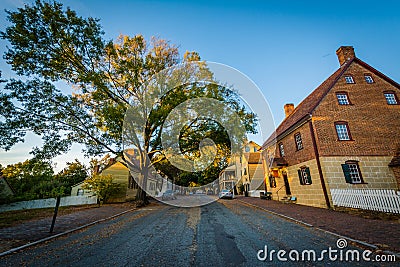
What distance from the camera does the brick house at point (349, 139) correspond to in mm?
12133

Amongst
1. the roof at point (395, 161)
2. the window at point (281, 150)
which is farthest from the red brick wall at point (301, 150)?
the roof at point (395, 161)

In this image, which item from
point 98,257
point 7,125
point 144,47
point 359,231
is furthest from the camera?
point 144,47

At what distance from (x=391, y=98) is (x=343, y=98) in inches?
159

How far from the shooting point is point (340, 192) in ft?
36.6

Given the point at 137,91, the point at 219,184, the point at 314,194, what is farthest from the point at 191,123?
the point at 219,184

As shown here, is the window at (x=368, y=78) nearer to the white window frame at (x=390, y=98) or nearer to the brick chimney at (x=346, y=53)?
the white window frame at (x=390, y=98)

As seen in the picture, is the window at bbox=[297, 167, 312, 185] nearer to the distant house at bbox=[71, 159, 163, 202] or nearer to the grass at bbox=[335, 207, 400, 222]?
the grass at bbox=[335, 207, 400, 222]

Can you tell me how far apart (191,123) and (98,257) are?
498 inches

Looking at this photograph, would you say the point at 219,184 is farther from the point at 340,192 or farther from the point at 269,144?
the point at 340,192

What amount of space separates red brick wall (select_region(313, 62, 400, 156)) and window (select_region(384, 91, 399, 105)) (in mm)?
372

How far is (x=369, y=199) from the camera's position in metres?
9.55

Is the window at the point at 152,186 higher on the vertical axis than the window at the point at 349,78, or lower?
lower

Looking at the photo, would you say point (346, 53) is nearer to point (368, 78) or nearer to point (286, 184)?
point (368, 78)

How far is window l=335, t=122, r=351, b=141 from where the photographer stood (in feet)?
42.6
